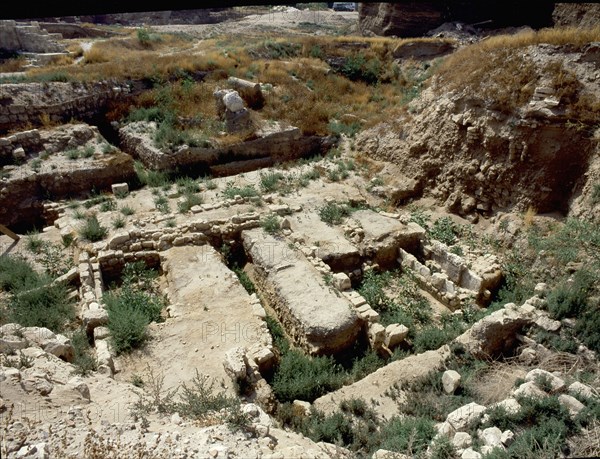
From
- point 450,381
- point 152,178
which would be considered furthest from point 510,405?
Result: point 152,178

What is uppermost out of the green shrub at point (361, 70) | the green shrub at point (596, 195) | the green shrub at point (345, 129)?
the green shrub at point (361, 70)

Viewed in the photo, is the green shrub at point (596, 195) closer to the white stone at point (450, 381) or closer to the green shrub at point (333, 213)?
the green shrub at point (333, 213)

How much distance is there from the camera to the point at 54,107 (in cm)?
1413

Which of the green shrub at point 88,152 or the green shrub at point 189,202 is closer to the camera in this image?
the green shrub at point 189,202

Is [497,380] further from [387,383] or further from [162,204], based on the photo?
[162,204]

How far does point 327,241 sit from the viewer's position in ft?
32.7

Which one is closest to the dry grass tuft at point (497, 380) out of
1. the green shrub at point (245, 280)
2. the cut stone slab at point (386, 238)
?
the cut stone slab at point (386, 238)

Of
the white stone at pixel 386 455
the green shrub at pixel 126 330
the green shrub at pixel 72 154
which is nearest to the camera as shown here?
the white stone at pixel 386 455

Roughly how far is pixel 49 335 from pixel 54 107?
1024 centimetres

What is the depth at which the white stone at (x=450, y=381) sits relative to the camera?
6348 millimetres

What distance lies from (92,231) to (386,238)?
667cm

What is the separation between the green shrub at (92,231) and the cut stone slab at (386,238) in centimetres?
594

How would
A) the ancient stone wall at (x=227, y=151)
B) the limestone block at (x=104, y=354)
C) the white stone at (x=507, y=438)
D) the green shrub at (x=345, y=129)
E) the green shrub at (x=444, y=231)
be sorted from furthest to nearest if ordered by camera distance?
1. the green shrub at (x=345, y=129)
2. the ancient stone wall at (x=227, y=151)
3. the green shrub at (x=444, y=231)
4. the limestone block at (x=104, y=354)
5. the white stone at (x=507, y=438)

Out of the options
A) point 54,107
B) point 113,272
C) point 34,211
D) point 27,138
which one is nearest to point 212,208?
point 113,272
